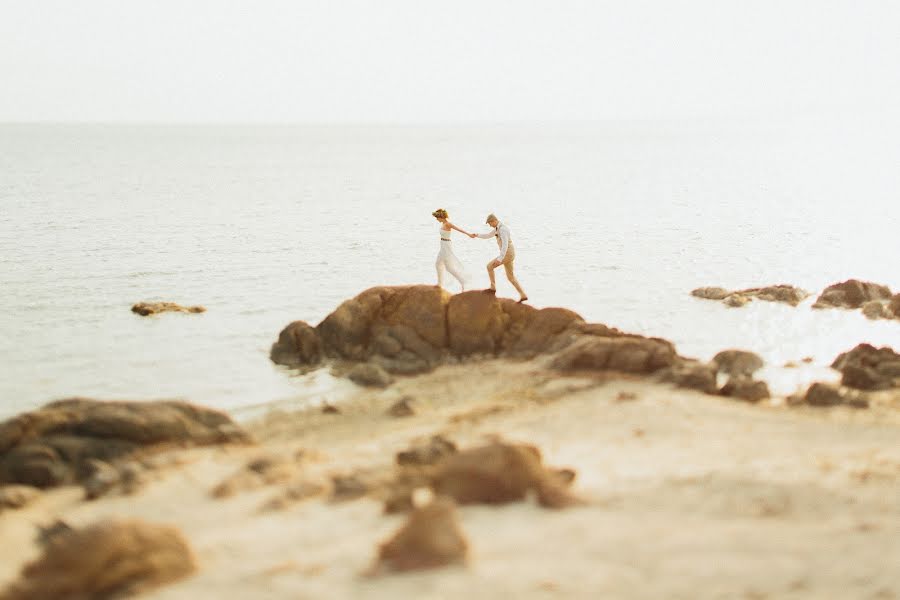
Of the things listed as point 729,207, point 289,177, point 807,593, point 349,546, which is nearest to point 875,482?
point 807,593

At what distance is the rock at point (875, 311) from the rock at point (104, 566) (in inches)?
1009

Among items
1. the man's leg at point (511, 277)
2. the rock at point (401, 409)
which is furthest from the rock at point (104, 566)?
the man's leg at point (511, 277)

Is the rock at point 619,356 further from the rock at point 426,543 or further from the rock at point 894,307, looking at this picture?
the rock at point 894,307

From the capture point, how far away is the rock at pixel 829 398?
1750 centimetres

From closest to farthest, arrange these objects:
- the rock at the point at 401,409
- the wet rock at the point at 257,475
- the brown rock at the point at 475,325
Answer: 1. the wet rock at the point at 257,475
2. the rock at the point at 401,409
3. the brown rock at the point at 475,325

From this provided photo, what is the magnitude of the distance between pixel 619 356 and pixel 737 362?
12.5 ft

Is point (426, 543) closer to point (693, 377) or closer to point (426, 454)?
point (426, 454)

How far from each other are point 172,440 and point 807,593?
10.3 m

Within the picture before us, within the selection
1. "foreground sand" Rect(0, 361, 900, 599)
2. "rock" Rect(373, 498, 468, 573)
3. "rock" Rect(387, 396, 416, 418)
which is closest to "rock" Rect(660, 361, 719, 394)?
"foreground sand" Rect(0, 361, 900, 599)

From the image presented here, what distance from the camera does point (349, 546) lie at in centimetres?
1045

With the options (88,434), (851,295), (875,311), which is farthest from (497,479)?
(851,295)

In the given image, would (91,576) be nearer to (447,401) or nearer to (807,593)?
(807,593)

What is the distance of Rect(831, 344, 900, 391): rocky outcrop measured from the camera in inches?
745

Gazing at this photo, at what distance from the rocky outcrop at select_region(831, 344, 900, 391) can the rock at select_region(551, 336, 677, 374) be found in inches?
153
